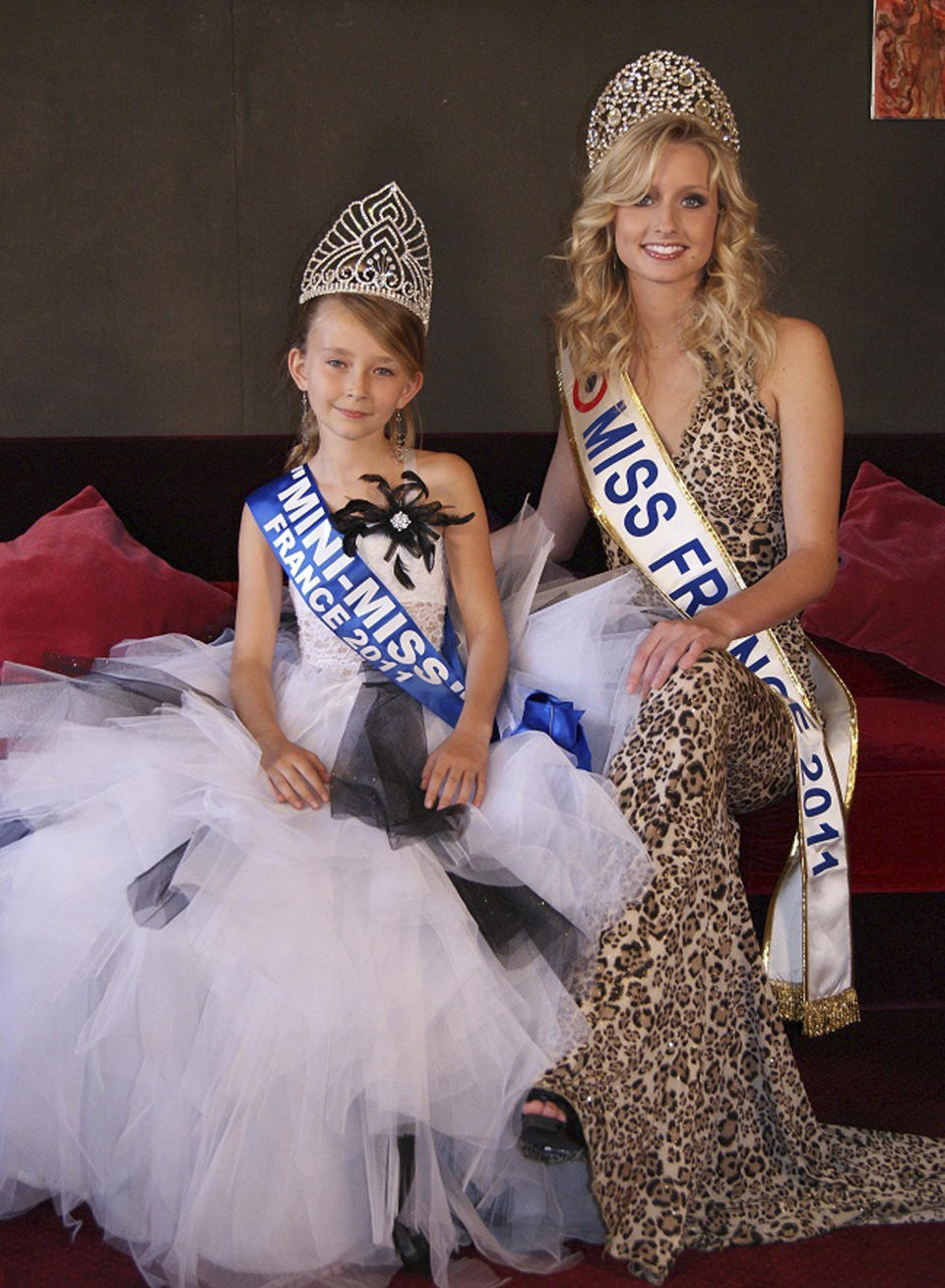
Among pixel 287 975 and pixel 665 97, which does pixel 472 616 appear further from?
pixel 665 97

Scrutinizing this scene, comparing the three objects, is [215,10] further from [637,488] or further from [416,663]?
[416,663]

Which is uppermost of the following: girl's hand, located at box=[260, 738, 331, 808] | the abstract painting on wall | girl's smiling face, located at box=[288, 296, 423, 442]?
the abstract painting on wall

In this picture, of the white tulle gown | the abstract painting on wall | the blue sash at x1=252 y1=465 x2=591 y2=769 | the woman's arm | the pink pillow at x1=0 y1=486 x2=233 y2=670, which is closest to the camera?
the white tulle gown

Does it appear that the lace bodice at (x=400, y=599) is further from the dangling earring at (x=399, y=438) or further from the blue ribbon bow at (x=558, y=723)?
the blue ribbon bow at (x=558, y=723)

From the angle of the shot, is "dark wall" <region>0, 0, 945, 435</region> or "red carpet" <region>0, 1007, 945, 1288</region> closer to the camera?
"red carpet" <region>0, 1007, 945, 1288</region>

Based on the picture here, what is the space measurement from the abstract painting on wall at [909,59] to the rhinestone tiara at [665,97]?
35.4 inches

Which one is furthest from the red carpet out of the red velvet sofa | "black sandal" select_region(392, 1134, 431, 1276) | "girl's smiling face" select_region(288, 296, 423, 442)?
"girl's smiling face" select_region(288, 296, 423, 442)

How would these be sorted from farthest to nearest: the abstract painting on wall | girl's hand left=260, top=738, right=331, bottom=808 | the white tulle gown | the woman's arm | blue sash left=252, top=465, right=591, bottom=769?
the abstract painting on wall, the woman's arm, blue sash left=252, top=465, right=591, bottom=769, girl's hand left=260, top=738, right=331, bottom=808, the white tulle gown

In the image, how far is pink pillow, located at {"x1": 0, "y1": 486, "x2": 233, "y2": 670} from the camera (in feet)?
6.95

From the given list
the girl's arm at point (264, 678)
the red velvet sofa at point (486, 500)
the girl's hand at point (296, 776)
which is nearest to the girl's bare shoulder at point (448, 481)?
the girl's arm at point (264, 678)

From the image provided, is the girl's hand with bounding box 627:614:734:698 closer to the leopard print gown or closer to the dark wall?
the leopard print gown

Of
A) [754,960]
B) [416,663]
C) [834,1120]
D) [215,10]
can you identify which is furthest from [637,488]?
[215,10]

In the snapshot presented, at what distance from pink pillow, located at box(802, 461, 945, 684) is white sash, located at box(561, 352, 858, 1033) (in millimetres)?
360

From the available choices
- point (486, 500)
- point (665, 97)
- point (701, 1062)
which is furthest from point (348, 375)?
point (701, 1062)
